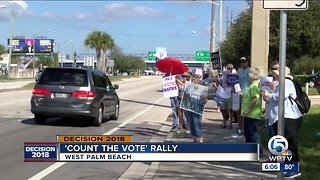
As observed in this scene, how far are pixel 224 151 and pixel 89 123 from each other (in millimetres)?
11135

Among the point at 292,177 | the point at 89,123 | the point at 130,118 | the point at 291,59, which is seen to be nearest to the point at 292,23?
the point at 291,59

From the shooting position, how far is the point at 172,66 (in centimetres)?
1462

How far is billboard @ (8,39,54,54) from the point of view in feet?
427

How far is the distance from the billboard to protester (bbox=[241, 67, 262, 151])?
123820 millimetres

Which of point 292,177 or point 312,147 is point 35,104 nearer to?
point 312,147

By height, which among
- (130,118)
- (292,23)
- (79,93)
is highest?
Answer: (292,23)

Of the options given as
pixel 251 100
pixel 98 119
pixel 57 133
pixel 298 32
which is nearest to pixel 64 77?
pixel 98 119

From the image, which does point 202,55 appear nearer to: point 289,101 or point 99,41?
point 99,41

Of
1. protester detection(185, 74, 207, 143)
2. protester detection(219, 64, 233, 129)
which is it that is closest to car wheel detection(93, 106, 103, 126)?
protester detection(219, 64, 233, 129)

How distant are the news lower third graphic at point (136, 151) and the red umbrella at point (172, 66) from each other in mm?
8881

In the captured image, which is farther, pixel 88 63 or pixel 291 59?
pixel 88 63

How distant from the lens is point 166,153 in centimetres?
557

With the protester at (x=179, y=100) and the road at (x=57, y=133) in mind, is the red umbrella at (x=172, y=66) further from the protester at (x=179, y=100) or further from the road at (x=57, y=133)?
the road at (x=57, y=133)

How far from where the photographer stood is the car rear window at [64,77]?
15.5m
